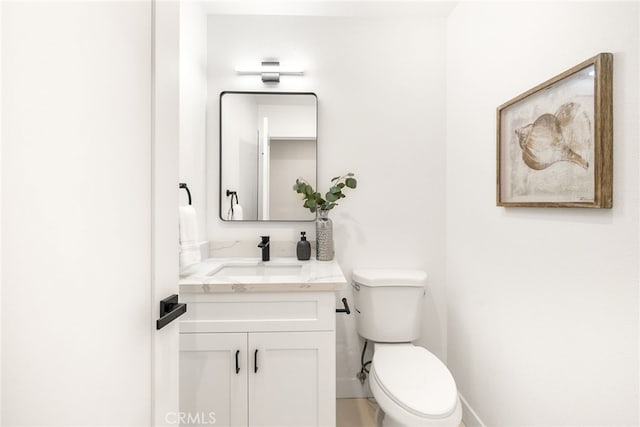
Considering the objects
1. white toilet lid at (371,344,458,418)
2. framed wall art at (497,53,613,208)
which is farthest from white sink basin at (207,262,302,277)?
framed wall art at (497,53,613,208)

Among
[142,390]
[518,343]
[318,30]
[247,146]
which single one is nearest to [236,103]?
[247,146]

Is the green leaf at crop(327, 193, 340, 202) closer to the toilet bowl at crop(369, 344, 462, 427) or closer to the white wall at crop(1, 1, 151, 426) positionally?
the toilet bowl at crop(369, 344, 462, 427)

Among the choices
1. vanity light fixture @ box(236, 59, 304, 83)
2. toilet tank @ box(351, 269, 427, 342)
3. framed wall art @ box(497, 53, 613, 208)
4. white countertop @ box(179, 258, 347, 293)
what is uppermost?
vanity light fixture @ box(236, 59, 304, 83)

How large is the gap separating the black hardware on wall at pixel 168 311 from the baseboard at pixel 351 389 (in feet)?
4.92

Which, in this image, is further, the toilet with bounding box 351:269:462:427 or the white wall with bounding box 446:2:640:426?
the toilet with bounding box 351:269:462:427

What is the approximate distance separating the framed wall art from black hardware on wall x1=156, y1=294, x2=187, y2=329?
1.16 meters

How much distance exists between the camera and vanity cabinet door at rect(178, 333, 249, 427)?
129 centimetres

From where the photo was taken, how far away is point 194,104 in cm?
172

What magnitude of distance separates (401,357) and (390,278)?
1.30 feet

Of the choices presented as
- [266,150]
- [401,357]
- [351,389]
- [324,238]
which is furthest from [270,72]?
[351,389]

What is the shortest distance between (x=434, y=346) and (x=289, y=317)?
115 cm

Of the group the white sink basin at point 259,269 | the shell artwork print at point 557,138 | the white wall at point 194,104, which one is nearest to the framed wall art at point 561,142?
the shell artwork print at point 557,138

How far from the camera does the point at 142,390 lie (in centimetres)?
63

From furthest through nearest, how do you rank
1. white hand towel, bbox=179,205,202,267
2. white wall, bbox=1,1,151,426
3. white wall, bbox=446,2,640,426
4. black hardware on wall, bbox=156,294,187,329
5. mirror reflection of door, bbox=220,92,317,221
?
1. mirror reflection of door, bbox=220,92,317,221
2. white hand towel, bbox=179,205,202,267
3. white wall, bbox=446,2,640,426
4. black hardware on wall, bbox=156,294,187,329
5. white wall, bbox=1,1,151,426
